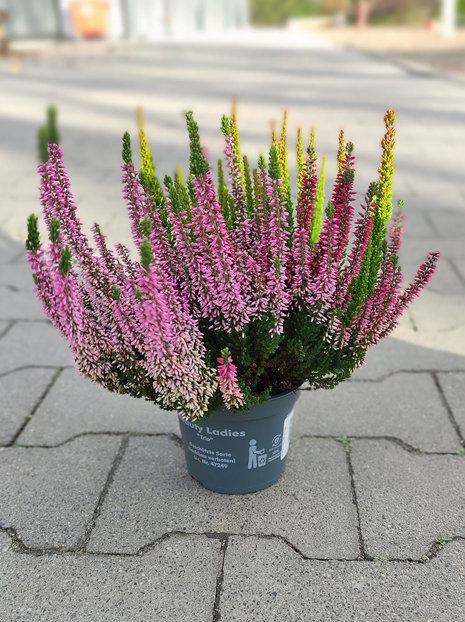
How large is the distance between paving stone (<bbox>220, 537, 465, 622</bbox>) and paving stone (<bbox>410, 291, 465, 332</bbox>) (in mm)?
1692

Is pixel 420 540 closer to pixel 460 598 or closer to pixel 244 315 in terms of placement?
pixel 460 598

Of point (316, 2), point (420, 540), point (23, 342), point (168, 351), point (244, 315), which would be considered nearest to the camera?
point (168, 351)

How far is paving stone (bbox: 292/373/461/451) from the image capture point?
2637 mm

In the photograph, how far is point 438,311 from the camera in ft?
12.1

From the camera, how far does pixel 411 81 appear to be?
13508mm

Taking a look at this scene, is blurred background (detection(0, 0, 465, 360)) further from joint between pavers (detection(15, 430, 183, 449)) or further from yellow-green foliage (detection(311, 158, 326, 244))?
joint between pavers (detection(15, 430, 183, 449))

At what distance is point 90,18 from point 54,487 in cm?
2830

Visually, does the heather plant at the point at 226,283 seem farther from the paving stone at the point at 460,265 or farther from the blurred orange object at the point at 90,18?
the blurred orange object at the point at 90,18

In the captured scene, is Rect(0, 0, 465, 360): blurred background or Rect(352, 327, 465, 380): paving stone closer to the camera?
Rect(352, 327, 465, 380): paving stone

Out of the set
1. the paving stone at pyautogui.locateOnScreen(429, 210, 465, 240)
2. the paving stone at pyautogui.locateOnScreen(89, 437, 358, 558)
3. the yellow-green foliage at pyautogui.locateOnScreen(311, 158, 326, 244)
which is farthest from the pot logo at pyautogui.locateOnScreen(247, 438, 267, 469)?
the paving stone at pyautogui.locateOnScreen(429, 210, 465, 240)

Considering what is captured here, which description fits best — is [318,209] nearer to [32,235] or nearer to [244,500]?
[32,235]

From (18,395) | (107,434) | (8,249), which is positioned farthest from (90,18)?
(107,434)

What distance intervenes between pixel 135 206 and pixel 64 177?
232mm

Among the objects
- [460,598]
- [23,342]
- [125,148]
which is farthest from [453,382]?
[23,342]
